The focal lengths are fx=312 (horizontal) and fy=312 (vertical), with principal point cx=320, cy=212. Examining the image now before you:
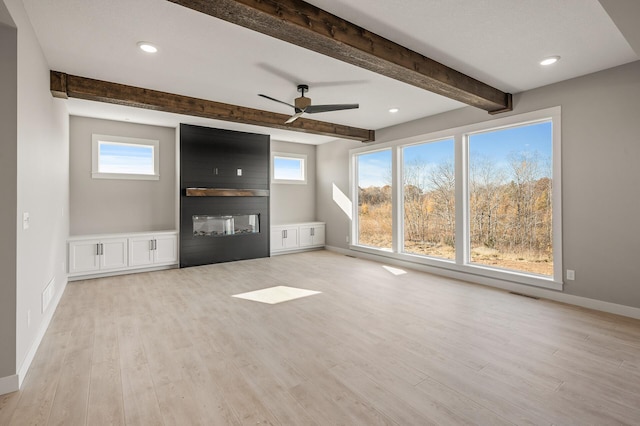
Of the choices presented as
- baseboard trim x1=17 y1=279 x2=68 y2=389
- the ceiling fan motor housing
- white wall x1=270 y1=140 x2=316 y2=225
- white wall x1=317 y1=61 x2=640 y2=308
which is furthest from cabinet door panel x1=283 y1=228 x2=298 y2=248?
white wall x1=317 y1=61 x2=640 y2=308

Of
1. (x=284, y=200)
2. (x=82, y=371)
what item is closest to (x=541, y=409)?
(x=82, y=371)

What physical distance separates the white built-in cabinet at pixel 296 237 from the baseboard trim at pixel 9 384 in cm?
530

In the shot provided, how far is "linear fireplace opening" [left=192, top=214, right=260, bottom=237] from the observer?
6344 mm

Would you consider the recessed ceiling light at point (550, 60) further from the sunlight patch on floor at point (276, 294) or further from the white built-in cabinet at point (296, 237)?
the white built-in cabinet at point (296, 237)

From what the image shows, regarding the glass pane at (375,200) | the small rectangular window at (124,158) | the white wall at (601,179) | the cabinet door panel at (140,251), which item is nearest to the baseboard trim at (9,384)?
the cabinet door panel at (140,251)

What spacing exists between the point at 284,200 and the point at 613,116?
627cm

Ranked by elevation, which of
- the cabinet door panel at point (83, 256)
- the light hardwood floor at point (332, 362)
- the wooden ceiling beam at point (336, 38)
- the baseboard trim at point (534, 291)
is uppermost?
the wooden ceiling beam at point (336, 38)

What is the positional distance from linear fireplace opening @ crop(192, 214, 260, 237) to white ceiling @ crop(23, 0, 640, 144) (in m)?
2.73

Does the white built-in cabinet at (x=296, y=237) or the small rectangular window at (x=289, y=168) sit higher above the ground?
the small rectangular window at (x=289, y=168)

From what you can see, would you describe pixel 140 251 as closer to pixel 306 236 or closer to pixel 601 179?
pixel 306 236

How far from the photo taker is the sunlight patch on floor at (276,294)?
4152mm

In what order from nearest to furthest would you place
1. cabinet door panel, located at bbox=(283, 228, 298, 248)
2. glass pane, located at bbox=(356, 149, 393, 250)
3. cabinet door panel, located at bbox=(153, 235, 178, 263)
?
cabinet door panel, located at bbox=(153, 235, 178, 263), glass pane, located at bbox=(356, 149, 393, 250), cabinet door panel, located at bbox=(283, 228, 298, 248)

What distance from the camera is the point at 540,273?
4328mm

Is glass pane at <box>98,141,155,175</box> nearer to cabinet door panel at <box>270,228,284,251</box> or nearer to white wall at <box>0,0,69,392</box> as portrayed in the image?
white wall at <box>0,0,69,392</box>
